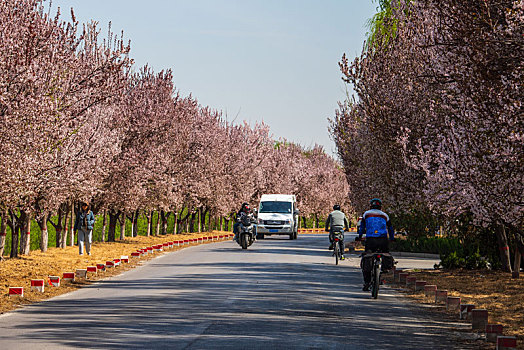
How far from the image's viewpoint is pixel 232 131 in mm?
70312

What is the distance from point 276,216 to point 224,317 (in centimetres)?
3630

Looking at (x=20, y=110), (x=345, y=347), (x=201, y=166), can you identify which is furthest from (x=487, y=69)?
(x=201, y=166)

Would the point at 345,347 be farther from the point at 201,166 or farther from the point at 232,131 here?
the point at 232,131

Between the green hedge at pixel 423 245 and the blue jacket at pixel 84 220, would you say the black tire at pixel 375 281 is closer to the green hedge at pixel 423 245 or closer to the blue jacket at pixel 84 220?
the blue jacket at pixel 84 220

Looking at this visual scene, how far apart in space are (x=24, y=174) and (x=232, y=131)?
5195cm

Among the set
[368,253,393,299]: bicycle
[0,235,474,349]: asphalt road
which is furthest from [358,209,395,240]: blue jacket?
[0,235,474,349]: asphalt road

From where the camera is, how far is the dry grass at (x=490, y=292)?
44.5ft

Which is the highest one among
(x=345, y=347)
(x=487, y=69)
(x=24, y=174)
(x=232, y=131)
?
(x=232, y=131)

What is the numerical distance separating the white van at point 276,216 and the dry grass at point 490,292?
2531cm

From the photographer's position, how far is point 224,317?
12484 mm

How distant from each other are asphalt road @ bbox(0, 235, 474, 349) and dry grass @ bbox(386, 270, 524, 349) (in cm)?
107

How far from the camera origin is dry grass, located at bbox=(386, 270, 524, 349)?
13571mm

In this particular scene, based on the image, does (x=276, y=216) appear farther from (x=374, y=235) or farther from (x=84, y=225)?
(x=374, y=235)

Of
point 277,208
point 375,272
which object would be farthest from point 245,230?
point 375,272
